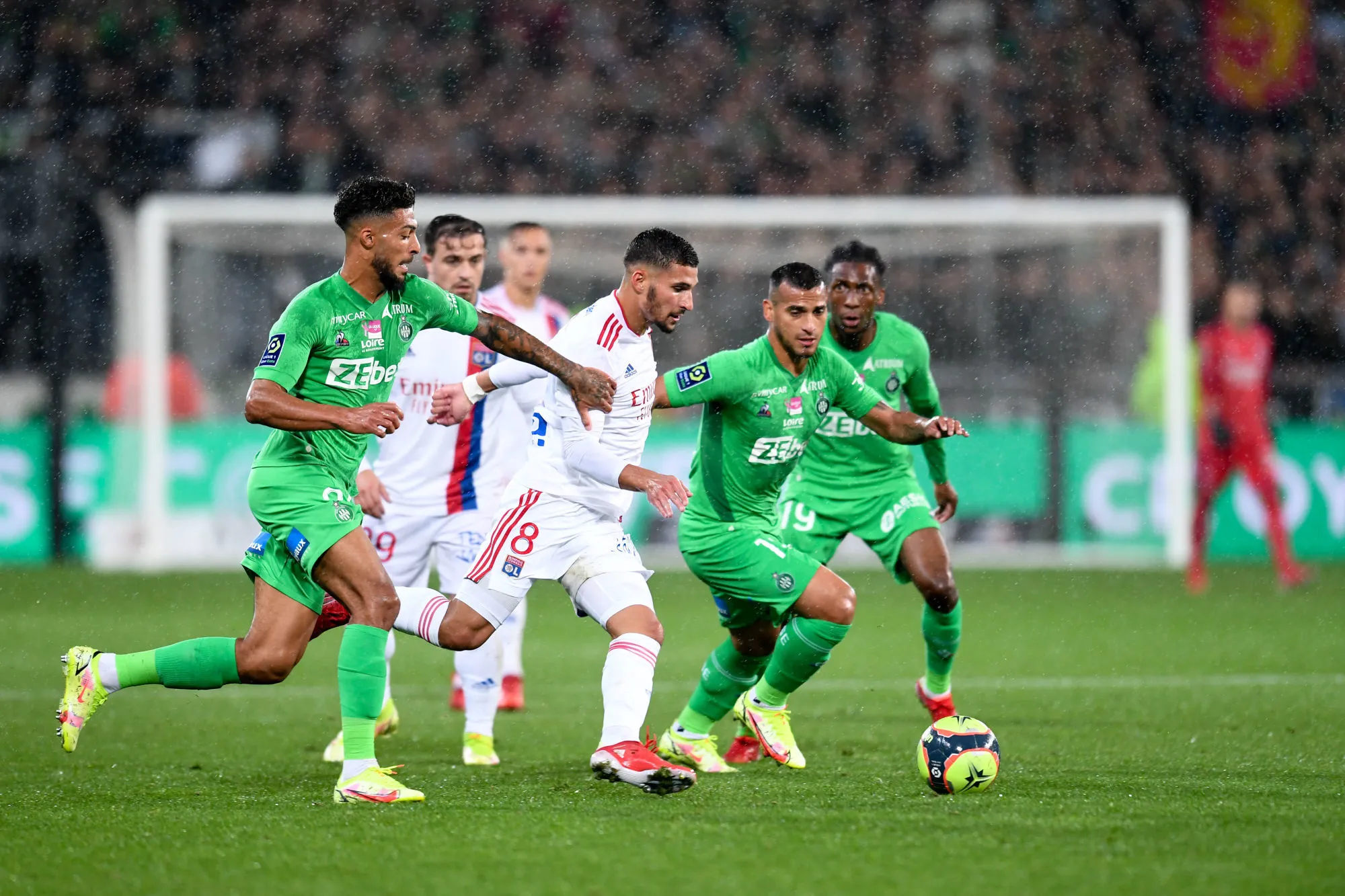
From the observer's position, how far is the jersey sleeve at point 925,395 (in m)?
7.52

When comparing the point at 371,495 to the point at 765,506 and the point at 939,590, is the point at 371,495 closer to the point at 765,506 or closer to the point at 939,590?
the point at 765,506

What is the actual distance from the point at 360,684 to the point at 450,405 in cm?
132

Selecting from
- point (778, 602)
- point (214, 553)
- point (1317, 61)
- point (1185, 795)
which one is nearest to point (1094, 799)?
point (1185, 795)

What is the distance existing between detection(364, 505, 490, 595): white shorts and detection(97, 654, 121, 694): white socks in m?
1.72

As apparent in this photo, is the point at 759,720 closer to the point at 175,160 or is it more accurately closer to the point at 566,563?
the point at 566,563

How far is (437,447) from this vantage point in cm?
764

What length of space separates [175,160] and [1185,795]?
17339 millimetres

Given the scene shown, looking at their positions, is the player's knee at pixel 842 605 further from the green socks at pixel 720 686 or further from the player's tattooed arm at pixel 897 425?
the player's tattooed arm at pixel 897 425

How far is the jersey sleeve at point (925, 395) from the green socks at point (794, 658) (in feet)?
4.05

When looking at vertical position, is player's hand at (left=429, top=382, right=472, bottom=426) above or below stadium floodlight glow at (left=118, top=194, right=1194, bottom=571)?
below

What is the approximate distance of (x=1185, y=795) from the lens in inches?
220

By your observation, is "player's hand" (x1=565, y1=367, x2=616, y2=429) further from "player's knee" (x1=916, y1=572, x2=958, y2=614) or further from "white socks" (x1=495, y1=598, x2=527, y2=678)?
"white socks" (x1=495, y1=598, x2=527, y2=678)

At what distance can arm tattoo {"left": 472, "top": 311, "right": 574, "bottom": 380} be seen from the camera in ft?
19.2

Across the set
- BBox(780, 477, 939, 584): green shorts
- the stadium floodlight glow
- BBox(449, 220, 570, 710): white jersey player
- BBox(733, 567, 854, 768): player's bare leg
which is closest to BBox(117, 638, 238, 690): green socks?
BBox(733, 567, 854, 768): player's bare leg
